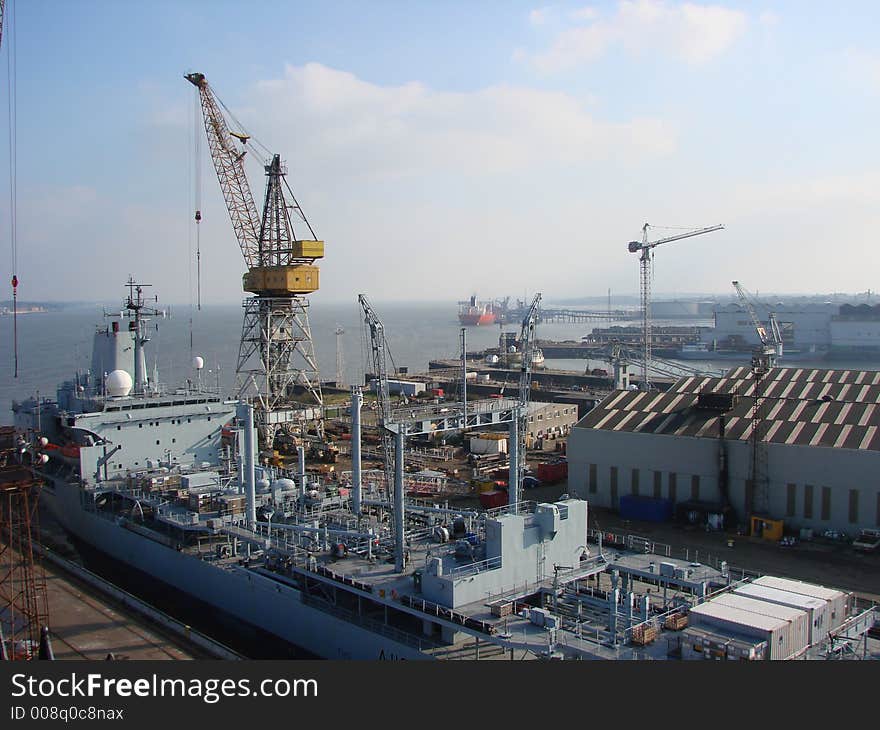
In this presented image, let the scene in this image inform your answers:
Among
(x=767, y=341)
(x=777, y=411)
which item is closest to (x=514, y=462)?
(x=777, y=411)

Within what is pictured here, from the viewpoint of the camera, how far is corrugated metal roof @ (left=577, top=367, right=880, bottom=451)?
2609cm

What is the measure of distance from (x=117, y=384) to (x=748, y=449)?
23.7 meters

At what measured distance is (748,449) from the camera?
26.5 metres

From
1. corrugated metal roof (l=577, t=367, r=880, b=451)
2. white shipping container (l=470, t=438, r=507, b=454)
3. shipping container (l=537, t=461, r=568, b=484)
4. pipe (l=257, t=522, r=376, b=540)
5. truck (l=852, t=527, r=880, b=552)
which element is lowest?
truck (l=852, t=527, r=880, b=552)

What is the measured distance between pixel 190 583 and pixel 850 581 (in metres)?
18.4

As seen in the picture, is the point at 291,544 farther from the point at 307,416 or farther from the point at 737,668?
the point at 307,416

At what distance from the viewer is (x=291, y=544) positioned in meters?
20.1

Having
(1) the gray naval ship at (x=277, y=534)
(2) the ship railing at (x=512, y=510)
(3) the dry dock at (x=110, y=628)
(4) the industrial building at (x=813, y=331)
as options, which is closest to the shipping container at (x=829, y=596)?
(1) the gray naval ship at (x=277, y=534)

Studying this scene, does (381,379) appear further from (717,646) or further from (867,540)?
(867,540)

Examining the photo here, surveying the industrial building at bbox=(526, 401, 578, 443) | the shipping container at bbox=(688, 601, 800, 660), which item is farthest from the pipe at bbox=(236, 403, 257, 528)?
the industrial building at bbox=(526, 401, 578, 443)

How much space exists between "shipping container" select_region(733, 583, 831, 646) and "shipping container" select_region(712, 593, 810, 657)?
0.12m

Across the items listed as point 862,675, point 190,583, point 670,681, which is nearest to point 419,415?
point 190,583

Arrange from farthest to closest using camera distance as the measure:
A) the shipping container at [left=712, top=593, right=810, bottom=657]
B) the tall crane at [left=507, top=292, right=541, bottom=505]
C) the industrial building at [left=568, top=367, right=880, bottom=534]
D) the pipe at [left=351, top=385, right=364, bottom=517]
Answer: the industrial building at [left=568, top=367, right=880, bottom=534]
the tall crane at [left=507, top=292, right=541, bottom=505]
the pipe at [left=351, top=385, right=364, bottom=517]
the shipping container at [left=712, top=593, right=810, bottom=657]

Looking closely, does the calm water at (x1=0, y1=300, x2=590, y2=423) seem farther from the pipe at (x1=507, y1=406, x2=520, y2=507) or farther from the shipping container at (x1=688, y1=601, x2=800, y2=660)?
the shipping container at (x1=688, y1=601, x2=800, y2=660)
